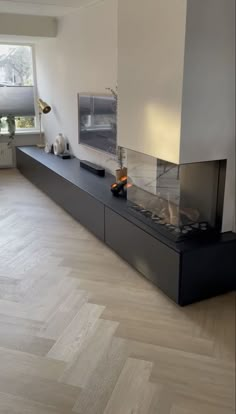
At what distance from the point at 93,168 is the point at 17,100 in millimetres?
2610

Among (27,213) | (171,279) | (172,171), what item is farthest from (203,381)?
(27,213)

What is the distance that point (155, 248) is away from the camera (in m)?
2.54

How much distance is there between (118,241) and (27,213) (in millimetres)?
1473

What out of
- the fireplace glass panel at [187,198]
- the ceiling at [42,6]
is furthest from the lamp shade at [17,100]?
the fireplace glass panel at [187,198]

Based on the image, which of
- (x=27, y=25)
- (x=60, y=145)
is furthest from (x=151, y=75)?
(x=27, y=25)

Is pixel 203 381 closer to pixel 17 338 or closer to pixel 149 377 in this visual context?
pixel 149 377

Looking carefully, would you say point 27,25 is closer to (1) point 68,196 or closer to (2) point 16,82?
(2) point 16,82

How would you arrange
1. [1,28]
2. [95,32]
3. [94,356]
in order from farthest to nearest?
[1,28] → [95,32] → [94,356]

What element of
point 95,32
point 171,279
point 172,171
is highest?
point 95,32

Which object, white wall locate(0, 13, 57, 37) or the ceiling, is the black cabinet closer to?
white wall locate(0, 13, 57, 37)

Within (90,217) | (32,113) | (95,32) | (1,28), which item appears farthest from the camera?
(32,113)

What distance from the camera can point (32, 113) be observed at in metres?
6.23

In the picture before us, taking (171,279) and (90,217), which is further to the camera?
(90,217)

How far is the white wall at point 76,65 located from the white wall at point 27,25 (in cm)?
15
